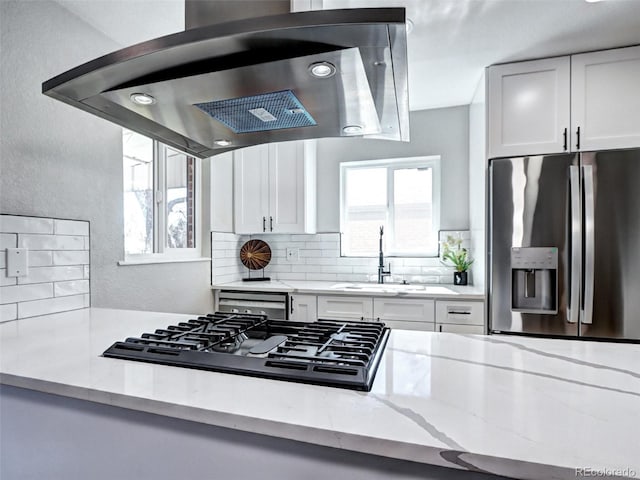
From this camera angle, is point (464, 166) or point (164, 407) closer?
point (164, 407)

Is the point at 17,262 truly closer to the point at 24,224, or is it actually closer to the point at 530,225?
the point at 24,224

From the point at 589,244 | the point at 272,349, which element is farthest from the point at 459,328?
the point at 272,349

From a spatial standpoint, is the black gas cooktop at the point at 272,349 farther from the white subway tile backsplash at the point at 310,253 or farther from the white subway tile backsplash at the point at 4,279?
the white subway tile backsplash at the point at 310,253

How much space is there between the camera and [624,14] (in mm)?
1843

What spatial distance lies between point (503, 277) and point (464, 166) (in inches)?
46.0

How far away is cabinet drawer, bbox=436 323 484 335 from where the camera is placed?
2.34 metres

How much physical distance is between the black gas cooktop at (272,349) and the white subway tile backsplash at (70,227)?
3.14 ft

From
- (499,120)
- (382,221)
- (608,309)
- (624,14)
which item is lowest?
(608,309)

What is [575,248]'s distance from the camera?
6.94 feet

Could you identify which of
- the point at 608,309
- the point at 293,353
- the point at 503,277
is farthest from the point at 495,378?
the point at 608,309

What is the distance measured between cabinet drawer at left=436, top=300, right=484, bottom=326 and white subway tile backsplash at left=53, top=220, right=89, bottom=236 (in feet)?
7.15

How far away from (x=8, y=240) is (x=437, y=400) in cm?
179

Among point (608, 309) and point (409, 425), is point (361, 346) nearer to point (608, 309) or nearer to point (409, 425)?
point (409, 425)

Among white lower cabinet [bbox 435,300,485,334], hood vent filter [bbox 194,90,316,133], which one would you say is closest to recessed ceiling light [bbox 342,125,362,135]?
hood vent filter [bbox 194,90,316,133]
